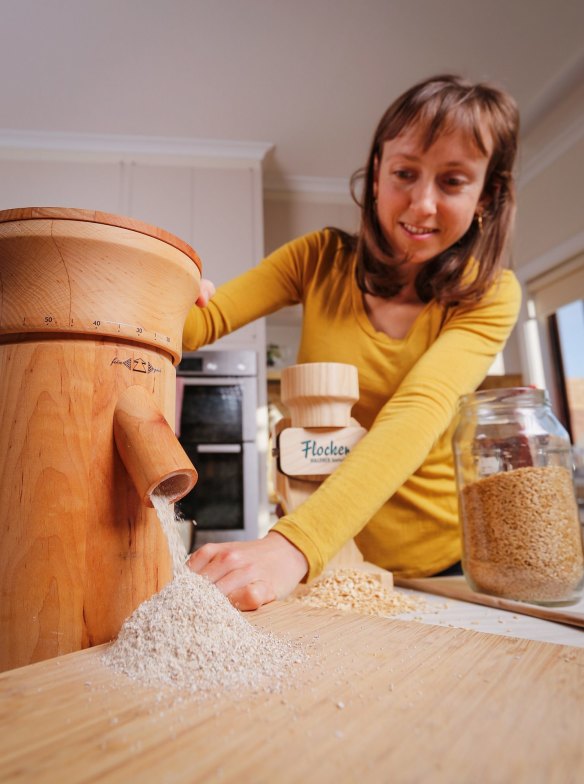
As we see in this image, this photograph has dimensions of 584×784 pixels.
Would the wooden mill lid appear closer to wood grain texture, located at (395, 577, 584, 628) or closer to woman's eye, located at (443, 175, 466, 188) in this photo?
wood grain texture, located at (395, 577, 584, 628)

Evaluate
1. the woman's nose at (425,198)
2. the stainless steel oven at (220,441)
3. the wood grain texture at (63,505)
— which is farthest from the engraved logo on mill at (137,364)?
the stainless steel oven at (220,441)

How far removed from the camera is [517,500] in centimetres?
57

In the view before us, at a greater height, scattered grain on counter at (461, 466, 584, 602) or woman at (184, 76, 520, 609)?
woman at (184, 76, 520, 609)

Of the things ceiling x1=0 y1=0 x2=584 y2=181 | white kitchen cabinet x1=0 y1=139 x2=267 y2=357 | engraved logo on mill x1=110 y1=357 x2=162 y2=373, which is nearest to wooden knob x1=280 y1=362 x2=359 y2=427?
engraved logo on mill x1=110 y1=357 x2=162 y2=373

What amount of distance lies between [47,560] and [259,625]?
0.17 m

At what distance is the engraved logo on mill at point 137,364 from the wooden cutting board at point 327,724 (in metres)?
0.17

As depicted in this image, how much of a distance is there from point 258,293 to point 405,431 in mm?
443

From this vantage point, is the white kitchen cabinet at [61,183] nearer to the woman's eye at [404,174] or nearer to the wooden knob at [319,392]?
the woman's eye at [404,174]

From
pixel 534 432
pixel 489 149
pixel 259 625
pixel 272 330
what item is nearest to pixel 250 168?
pixel 272 330

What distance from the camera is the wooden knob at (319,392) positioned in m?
0.61

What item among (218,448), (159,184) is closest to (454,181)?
(218,448)

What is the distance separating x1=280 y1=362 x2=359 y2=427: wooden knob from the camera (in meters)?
0.61

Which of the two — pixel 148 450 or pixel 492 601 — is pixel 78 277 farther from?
pixel 492 601

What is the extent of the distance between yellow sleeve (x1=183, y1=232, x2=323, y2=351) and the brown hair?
0.36 feet
